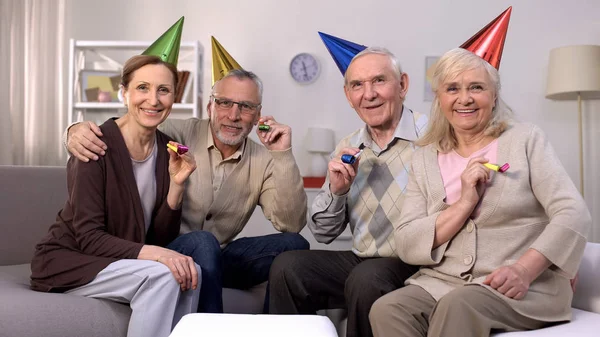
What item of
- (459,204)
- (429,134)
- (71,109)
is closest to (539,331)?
(459,204)

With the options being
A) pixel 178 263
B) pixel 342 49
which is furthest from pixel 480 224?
pixel 342 49

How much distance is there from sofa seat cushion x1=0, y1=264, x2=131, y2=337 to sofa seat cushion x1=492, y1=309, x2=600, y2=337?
3.26ft

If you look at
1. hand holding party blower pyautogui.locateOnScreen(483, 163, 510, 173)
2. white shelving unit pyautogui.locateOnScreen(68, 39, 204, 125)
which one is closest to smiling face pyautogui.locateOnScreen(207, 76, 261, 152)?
hand holding party blower pyautogui.locateOnScreen(483, 163, 510, 173)

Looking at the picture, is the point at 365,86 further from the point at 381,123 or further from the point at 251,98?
the point at 251,98

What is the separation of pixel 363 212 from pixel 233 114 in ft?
2.00

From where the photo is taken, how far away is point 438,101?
1.78 meters

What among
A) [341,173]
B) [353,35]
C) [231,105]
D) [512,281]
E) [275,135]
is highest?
[353,35]

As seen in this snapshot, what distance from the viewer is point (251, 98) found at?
232 centimetres

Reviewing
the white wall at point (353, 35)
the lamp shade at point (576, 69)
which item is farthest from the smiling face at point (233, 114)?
the lamp shade at point (576, 69)

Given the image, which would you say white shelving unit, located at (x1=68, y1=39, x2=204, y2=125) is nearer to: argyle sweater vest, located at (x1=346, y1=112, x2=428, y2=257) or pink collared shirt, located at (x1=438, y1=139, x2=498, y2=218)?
argyle sweater vest, located at (x1=346, y1=112, x2=428, y2=257)

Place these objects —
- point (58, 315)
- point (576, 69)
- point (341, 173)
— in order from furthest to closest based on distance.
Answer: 1. point (576, 69)
2. point (341, 173)
3. point (58, 315)

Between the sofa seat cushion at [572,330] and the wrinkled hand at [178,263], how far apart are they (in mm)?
806

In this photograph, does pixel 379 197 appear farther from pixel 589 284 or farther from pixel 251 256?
pixel 589 284

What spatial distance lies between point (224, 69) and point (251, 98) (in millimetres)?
1170
